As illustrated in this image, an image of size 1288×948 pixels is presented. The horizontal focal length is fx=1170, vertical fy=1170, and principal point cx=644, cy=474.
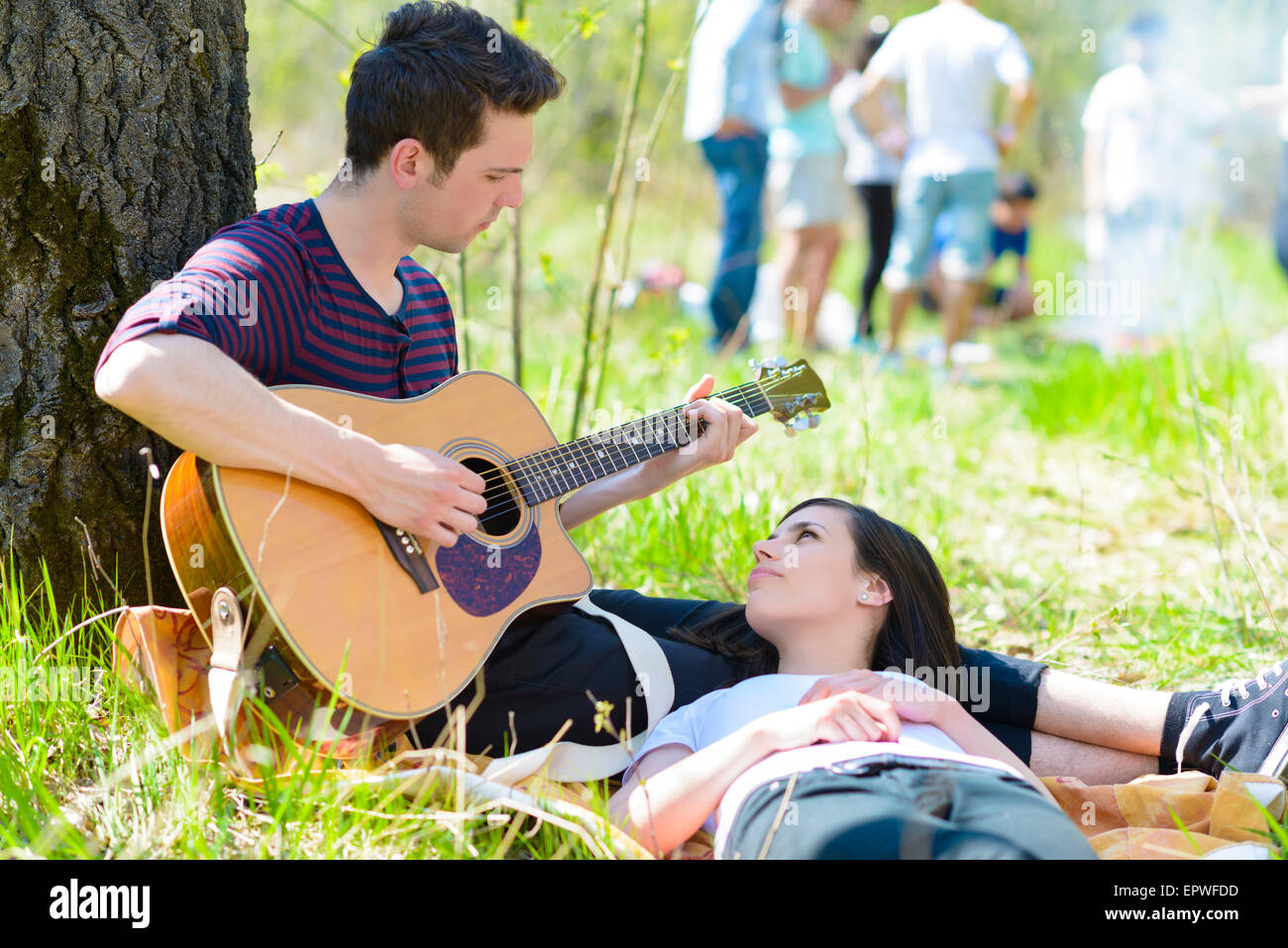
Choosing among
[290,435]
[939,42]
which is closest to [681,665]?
[290,435]

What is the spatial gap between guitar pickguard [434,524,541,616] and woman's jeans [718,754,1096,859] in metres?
0.57

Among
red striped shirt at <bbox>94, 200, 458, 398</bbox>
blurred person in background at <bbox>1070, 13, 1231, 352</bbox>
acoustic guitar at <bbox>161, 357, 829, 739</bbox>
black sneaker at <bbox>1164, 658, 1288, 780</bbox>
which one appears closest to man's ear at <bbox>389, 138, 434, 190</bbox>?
red striped shirt at <bbox>94, 200, 458, 398</bbox>

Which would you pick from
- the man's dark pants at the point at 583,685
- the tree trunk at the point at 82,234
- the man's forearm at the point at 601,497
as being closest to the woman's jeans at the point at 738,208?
the man's forearm at the point at 601,497

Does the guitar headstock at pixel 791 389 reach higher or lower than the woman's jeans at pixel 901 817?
higher

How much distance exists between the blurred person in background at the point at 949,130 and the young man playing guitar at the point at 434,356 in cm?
400

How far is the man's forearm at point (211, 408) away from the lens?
1.76 m

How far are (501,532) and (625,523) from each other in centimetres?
120

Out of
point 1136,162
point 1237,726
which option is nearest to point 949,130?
point 1136,162

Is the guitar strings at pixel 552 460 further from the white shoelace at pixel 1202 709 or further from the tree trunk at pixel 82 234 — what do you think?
the white shoelace at pixel 1202 709

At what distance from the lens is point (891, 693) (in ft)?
6.40

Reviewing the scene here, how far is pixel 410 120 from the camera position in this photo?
6.93 ft

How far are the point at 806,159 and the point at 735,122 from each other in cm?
56

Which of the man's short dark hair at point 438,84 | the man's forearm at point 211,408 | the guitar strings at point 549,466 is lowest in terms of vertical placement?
the guitar strings at point 549,466

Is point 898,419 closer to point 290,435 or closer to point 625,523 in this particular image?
point 625,523
